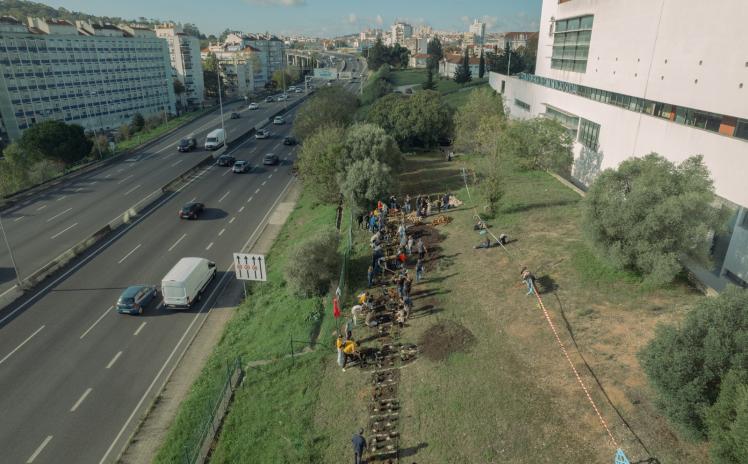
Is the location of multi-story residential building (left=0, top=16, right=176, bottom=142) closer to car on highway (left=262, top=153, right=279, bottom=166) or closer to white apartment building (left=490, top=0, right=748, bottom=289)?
car on highway (left=262, top=153, right=279, bottom=166)

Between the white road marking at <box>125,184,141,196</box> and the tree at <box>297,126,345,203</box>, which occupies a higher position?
the tree at <box>297,126,345,203</box>

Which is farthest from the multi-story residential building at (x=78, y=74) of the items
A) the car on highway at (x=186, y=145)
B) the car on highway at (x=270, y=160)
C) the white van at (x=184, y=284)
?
the white van at (x=184, y=284)

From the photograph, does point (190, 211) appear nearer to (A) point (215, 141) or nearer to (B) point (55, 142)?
(A) point (215, 141)

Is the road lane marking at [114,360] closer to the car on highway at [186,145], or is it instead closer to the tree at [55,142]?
the car on highway at [186,145]

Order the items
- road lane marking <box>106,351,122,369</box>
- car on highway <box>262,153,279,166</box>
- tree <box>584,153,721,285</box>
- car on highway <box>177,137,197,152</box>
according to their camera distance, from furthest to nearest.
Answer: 1. car on highway <box>177,137,197,152</box>
2. car on highway <box>262,153,279,166</box>
3. road lane marking <box>106,351,122,369</box>
4. tree <box>584,153,721,285</box>

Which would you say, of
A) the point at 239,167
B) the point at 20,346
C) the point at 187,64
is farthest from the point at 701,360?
the point at 187,64

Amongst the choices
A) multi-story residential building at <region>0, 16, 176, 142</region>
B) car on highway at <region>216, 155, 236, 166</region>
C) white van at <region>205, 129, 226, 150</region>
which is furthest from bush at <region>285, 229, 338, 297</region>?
multi-story residential building at <region>0, 16, 176, 142</region>

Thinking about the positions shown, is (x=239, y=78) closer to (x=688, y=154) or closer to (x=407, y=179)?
(x=407, y=179)
